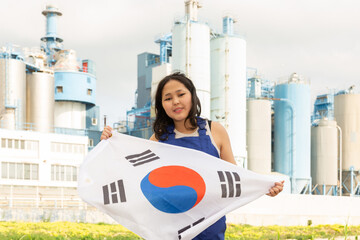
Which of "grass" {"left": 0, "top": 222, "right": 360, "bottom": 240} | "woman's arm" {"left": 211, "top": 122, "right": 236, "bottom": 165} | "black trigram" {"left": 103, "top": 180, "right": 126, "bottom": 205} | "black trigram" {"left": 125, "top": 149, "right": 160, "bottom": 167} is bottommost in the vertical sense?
"grass" {"left": 0, "top": 222, "right": 360, "bottom": 240}

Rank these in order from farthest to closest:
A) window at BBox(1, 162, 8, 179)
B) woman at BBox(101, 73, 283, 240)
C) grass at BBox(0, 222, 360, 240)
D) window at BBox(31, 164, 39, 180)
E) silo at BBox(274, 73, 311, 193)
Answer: silo at BBox(274, 73, 311, 193) → window at BBox(31, 164, 39, 180) → window at BBox(1, 162, 8, 179) → grass at BBox(0, 222, 360, 240) → woman at BBox(101, 73, 283, 240)

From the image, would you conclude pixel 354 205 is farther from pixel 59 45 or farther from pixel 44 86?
pixel 59 45

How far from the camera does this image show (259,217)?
22.9 m

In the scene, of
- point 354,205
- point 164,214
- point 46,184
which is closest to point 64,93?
point 46,184

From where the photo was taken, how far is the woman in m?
3.59

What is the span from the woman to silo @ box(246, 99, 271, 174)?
44.2m

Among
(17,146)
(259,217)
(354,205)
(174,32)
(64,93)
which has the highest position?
(174,32)

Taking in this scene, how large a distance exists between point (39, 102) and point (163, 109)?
42.9 metres

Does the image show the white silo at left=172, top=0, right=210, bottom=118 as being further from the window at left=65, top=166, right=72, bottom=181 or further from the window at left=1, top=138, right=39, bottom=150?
the window at left=1, top=138, right=39, bottom=150

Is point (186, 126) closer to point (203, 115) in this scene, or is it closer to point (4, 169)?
point (203, 115)

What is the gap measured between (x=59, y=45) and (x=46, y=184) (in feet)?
71.1

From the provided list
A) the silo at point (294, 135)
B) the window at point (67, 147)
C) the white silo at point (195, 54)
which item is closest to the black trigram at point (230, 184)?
the white silo at point (195, 54)

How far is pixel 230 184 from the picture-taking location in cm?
351

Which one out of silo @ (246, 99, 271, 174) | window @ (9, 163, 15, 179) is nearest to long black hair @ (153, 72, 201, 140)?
window @ (9, 163, 15, 179)
